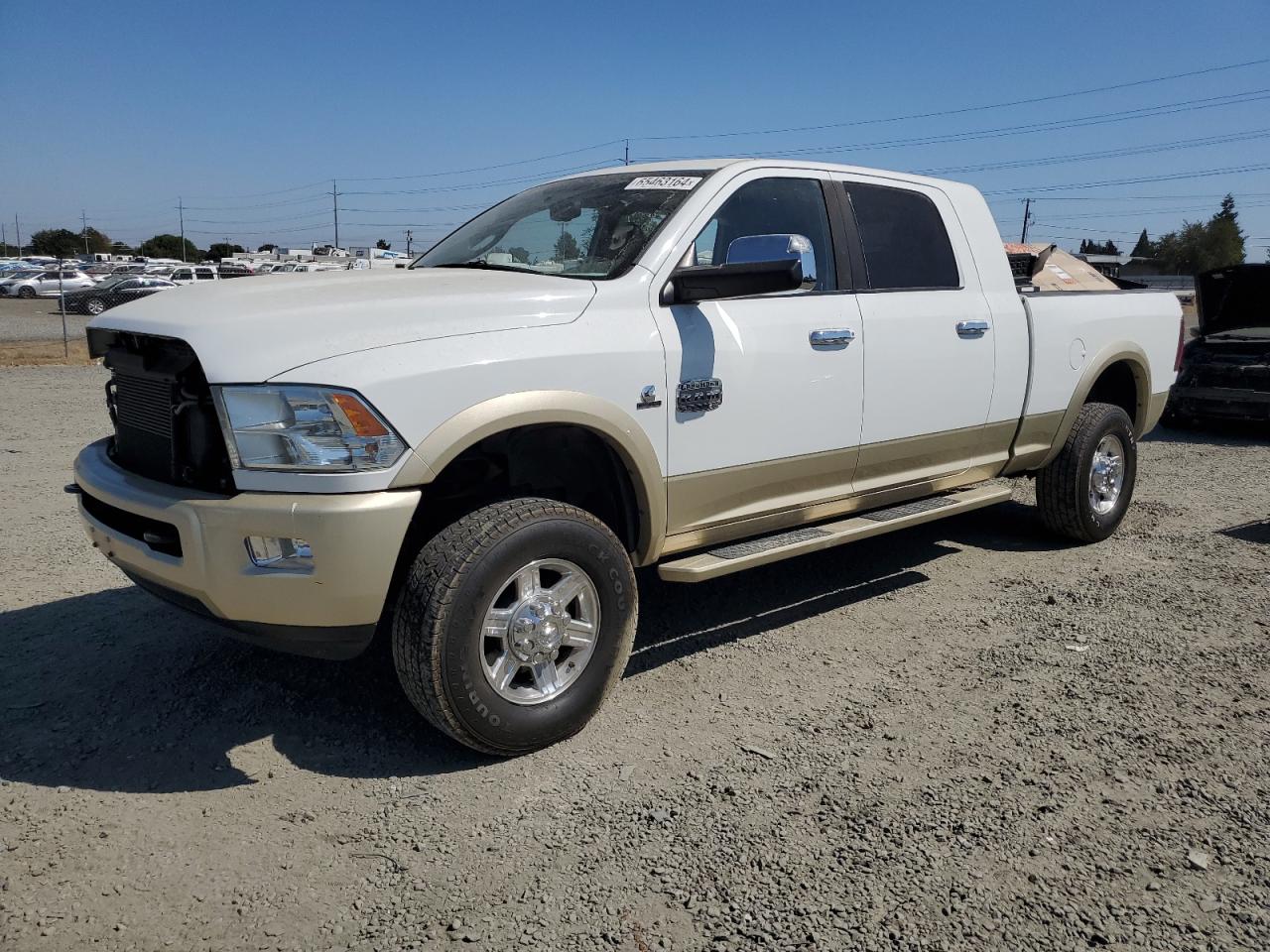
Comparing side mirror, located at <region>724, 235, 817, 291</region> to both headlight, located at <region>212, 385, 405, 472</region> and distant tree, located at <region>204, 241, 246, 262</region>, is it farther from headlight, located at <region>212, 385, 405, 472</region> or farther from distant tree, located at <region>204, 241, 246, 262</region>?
distant tree, located at <region>204, 241, 246, 262</region>

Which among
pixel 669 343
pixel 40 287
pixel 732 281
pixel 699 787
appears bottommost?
pixel 699 787

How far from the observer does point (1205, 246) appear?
85812 mm

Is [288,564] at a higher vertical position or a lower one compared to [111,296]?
lower

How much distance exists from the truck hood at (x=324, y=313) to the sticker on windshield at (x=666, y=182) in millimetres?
686

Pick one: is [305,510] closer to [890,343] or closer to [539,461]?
[539,461]

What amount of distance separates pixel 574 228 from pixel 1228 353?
9017 mm

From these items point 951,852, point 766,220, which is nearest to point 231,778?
point 951,852

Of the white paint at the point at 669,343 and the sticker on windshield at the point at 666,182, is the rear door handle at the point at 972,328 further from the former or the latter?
the sticker on windshield at the point at 666,182

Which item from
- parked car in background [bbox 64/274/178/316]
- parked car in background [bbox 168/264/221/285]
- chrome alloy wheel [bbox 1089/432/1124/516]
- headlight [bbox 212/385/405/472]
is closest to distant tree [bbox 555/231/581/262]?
headlight [bbox 212/385/405/472]

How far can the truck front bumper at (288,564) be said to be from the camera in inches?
114

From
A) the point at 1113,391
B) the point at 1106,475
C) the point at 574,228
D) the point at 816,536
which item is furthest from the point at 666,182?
the point at 1113,391

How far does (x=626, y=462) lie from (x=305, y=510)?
1187 mm

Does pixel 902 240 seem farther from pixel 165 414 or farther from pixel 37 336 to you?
pixel 37 336

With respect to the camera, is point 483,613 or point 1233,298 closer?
point 483,613
